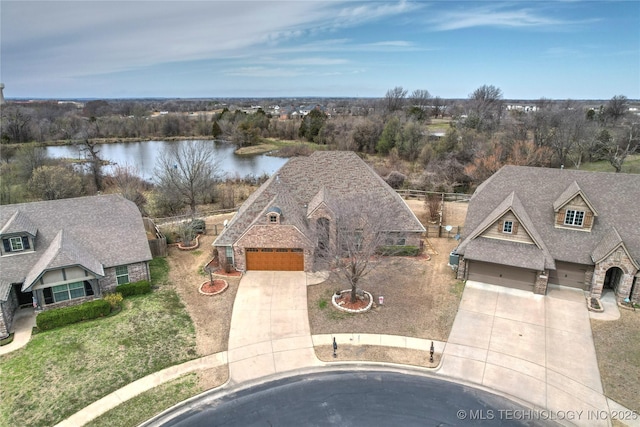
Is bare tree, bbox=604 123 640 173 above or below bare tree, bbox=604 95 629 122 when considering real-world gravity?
below

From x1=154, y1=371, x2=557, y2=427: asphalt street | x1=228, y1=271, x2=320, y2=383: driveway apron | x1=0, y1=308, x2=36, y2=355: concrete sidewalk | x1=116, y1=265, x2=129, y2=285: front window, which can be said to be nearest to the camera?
x1=154, y1=371, x2=557, y2=427: asphalt street

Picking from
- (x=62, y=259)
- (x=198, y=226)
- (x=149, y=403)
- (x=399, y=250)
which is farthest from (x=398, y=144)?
(x=149, y=403)

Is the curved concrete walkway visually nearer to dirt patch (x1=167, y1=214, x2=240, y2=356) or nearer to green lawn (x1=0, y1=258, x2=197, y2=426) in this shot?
dirt patch (x1=167, y1=214, x2=240, y2=356)

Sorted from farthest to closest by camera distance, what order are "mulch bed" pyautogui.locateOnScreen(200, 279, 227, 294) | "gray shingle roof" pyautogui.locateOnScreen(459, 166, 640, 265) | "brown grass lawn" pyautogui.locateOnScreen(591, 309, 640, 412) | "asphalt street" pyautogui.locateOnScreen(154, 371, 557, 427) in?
1. "mulch bed" pyautogui.locateOnScreen(200, 279, 227, 294)
2. "gray shingle roof" pyautogui.locateOnScreen(459, 166, 640, 265)
3. "brown grass lawn" pyautogui.locateOnScreen(591, 309, 640, 412)
4. "asphalt street" pyautogui.locateOnScreen(154, 371, 557, 427)

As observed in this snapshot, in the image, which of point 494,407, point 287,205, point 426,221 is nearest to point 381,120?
point 426,221

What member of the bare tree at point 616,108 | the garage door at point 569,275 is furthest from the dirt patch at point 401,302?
the bare tree at point 616,108

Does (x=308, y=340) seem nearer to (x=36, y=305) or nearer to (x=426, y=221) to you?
(x=36, y=305)

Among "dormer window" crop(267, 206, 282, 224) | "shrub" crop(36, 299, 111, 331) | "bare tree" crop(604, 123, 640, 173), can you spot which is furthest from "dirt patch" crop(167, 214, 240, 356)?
"bare tree" crop(604, 123, 640, 173)

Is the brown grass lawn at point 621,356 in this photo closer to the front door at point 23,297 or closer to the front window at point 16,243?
the front door at point 23,297
